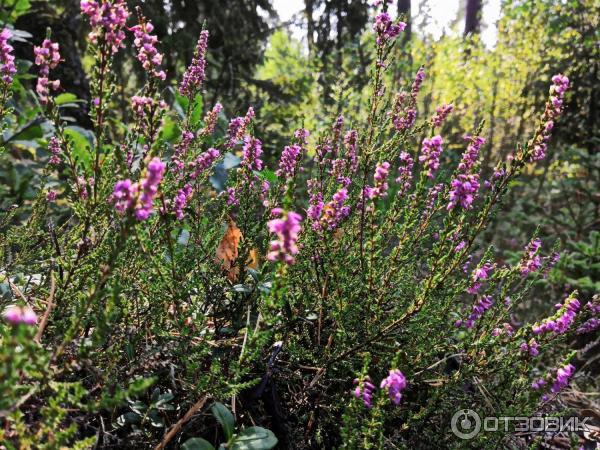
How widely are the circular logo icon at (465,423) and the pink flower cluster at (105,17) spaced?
1605 millimetres

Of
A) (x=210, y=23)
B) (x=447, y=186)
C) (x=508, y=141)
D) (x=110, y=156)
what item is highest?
(x=210, y=23)

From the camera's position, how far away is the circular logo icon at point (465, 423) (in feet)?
5.06

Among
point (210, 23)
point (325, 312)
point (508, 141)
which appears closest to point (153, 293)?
point (325, 312)

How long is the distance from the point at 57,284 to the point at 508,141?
10219 millimetres

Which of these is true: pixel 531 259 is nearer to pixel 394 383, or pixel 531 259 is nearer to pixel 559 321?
pixel 559 321

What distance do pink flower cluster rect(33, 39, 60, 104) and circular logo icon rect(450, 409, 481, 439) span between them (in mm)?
1625

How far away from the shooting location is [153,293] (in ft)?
4.59

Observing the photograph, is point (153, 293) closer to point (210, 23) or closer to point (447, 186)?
point (447, 186)

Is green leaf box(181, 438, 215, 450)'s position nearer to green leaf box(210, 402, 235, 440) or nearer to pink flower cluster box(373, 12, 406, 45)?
green leaf box(210, 402, 235, 440)

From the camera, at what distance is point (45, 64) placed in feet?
3.97

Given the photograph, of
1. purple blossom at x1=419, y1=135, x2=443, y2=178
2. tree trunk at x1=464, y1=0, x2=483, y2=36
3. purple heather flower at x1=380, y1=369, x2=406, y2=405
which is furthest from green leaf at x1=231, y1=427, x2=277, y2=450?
tree trunk at x1=464, y1=0, x2=483, y2=36

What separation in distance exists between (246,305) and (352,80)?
22.3ft

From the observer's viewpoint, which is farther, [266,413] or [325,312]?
[325,312]

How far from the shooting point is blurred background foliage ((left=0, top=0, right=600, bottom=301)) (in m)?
4.04
